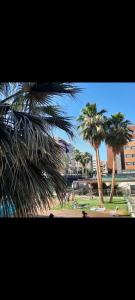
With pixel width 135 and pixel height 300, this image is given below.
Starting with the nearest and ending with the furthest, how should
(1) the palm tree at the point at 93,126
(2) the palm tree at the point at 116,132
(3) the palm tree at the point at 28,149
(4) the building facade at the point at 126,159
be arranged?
1. (3) the palm tree at the point at 28,149
2. (1) the palm tree at the point at 93,126
3. (2) the palm tree at the point at 116,132
4. (4) the building facade at the point at 126,159

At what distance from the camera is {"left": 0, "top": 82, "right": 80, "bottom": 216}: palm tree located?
2307 millimetres

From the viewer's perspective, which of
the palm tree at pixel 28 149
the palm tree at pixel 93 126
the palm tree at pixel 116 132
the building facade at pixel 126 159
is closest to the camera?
the palm tree at pixel 28 149

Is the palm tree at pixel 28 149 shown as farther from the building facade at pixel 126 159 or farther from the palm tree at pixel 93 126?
the building facade at pixel 126 159

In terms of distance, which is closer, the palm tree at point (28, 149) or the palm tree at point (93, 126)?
the palm tree at point (28, 149)

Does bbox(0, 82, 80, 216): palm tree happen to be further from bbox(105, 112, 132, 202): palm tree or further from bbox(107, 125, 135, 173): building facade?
bbox(107, 125, 135, 173): building facade

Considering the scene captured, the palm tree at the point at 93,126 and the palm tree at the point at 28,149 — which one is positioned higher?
the palm tree at the point at 93,126

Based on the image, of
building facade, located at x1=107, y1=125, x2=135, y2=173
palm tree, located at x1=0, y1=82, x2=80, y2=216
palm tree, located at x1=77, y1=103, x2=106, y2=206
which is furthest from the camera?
building facade, located at x1=107, y1=125, x2=135, y2=173

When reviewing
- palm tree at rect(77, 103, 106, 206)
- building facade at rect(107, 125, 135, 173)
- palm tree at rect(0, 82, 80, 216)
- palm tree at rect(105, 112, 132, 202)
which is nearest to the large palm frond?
palm tree at rect(105, 112, 132, 202)

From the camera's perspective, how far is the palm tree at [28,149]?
231 cm

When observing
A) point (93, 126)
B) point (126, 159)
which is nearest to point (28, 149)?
point (93, 126)

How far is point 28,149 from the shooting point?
2377mm

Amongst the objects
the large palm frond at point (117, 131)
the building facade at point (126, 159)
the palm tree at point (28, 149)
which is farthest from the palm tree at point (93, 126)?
the building facade at point (126, 159)
